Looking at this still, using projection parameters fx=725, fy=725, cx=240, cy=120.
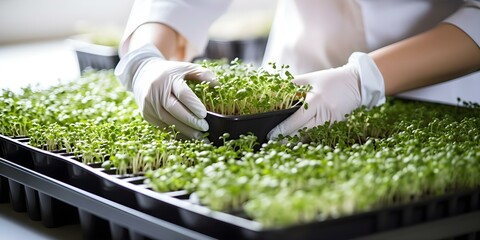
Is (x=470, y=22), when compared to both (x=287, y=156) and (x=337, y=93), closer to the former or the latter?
(x=337, y=93)

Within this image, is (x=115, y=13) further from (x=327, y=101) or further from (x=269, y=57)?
(x=327, y=101)

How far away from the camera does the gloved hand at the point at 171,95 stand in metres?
1.65

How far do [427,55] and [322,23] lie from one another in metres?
0.48

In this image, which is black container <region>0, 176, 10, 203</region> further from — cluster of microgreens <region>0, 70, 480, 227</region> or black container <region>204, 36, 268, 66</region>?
black container <region>204, 36, 268, 66</region>

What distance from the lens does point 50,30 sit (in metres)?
4.93

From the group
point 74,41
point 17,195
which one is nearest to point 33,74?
point 74,41

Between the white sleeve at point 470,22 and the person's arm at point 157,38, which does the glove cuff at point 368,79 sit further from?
the person's arm at point 157,38

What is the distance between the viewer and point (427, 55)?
1932 mm

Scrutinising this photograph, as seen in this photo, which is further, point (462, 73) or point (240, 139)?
point (462, 73)

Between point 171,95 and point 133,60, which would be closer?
point 171,95

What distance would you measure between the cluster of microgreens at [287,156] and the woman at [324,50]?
6cm

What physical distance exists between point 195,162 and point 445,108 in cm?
87

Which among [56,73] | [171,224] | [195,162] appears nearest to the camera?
[171,224]

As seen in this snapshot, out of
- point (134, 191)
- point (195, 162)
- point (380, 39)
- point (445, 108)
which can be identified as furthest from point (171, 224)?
point (380, 39)
